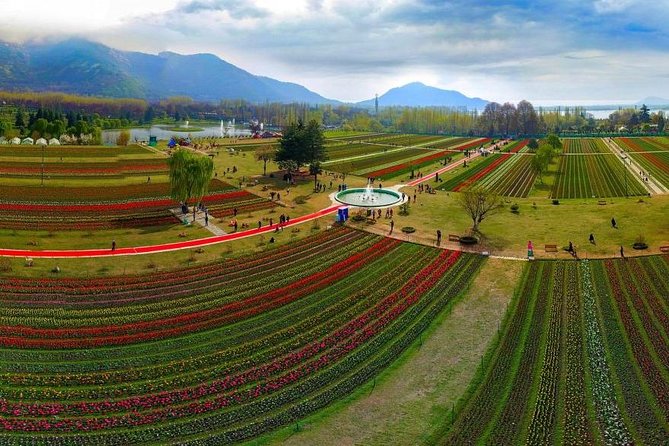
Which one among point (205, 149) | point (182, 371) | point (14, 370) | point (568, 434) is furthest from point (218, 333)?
point (205, 149)

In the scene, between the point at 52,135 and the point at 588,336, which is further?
the point at 52,135

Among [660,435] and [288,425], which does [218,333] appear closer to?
[288,425]

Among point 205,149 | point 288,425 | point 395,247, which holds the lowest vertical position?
point 288,425

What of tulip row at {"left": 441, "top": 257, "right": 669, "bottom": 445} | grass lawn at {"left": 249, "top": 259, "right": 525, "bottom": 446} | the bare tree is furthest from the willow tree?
tulip row at {"left": 441, "top": 257, "right": 669, "bottom": 445}

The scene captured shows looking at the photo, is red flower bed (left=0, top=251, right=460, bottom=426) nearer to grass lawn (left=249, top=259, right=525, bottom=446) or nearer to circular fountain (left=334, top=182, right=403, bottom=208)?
grass lawn (left=249, top=259, right=525, bottom=446)

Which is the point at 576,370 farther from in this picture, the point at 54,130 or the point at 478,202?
the point at 54,130

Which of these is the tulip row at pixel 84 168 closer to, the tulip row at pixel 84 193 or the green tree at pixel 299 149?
the tulip row at pixel 84 193
